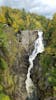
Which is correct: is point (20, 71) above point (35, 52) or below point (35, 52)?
above

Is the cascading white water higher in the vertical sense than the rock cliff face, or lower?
lower

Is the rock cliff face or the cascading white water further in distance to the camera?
the cascading white water

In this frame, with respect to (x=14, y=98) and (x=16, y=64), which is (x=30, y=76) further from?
(x=14, y=98)

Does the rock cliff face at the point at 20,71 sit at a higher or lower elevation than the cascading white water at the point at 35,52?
higher

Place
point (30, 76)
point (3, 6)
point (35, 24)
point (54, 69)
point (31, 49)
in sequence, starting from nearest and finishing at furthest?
point (54, 69)
point (30, 76)
point (31, 49)
point (3, 6)
point (35, 24)

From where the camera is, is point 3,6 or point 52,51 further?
point 3,6

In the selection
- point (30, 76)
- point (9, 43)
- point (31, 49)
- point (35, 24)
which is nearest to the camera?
point (9, 43)

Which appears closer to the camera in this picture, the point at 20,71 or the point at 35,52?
the point at 20,71

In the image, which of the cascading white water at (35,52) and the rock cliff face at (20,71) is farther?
the cascading white water at (35,52)

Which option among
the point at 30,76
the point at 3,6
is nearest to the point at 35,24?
the point at 3,6

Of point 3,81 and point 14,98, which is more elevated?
point 3,81
